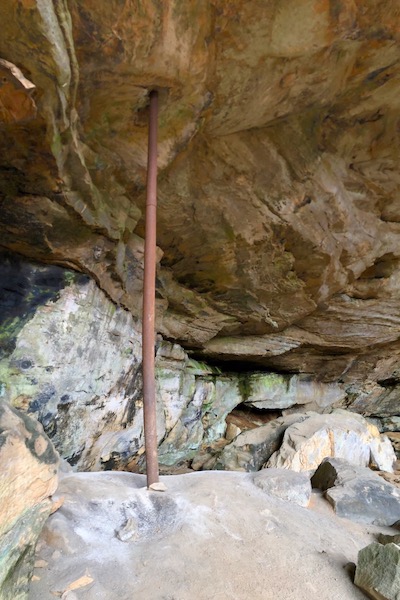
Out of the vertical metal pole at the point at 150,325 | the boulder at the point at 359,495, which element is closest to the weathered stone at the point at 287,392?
the boulder at the point at 359,495

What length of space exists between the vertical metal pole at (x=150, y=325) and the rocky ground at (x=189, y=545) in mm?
365

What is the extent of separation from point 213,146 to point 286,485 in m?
4.74

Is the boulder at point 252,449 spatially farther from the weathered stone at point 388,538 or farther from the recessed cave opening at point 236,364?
the weathered stone at point 388,538

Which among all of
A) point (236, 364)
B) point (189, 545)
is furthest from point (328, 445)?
point (189, 545)

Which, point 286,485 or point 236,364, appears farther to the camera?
point 236,364

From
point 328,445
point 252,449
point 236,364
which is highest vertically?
point 236,364

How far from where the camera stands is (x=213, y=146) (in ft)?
17.1

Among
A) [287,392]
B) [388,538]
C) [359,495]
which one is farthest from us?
[287,392]

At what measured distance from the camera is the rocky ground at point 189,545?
211cm

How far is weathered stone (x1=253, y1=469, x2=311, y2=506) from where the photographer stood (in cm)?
376

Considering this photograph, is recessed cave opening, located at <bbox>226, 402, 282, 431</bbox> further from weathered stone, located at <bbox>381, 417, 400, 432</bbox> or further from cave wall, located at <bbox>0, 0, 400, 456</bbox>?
cave wall, located at <bbox>0, 0, 400, 456</bbox>

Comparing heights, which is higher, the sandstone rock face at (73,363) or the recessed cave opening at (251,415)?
the sandstone rock face at (73,363)

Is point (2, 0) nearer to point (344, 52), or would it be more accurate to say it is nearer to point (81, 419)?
point (344, 52)

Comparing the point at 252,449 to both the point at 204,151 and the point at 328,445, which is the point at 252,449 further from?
the point at 204,151
